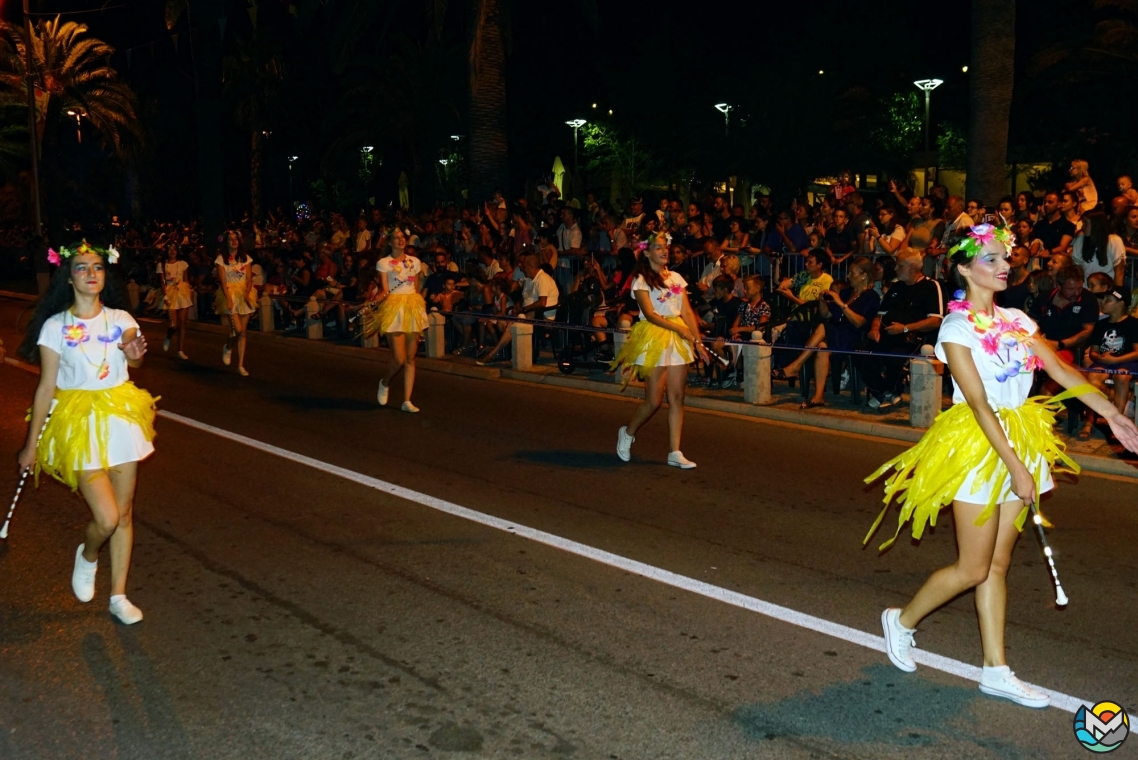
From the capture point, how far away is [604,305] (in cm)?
1783

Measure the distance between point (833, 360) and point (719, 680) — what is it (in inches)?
369

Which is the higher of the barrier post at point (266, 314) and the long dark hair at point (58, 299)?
the long dark hair at point (58, 299)

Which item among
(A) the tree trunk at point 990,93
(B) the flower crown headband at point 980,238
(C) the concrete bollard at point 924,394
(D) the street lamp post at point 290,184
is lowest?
(C) the concrete bollard at point 924,394

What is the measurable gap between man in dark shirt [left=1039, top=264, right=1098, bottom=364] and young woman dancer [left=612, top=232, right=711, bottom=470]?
4.19 meters

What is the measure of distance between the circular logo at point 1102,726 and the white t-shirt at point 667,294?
5876mm

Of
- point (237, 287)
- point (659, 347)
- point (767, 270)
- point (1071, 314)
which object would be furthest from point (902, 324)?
point (237, 287)

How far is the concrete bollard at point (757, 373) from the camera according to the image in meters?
14.1

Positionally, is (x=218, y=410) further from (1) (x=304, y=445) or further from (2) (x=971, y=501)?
(2) (x=971, y=501)

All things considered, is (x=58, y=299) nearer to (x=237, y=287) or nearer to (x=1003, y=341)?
(x=1003, y=341)

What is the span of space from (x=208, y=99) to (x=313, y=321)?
12560mm

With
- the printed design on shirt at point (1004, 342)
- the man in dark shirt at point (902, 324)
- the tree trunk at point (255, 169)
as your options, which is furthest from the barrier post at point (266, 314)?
the tree trunk at point (255, 169)

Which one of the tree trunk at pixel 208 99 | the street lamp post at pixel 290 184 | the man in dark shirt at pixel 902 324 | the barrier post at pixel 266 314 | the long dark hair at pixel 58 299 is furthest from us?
the street lamp post at pixel 290 184

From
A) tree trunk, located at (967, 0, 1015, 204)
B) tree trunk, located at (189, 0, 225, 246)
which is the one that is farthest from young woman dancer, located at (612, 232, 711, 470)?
tree trunk, located at (189, 0, 225, 246)

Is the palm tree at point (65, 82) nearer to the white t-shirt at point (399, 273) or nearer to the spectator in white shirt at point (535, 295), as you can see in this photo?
the spectator in white shirt at point (535, 295)
